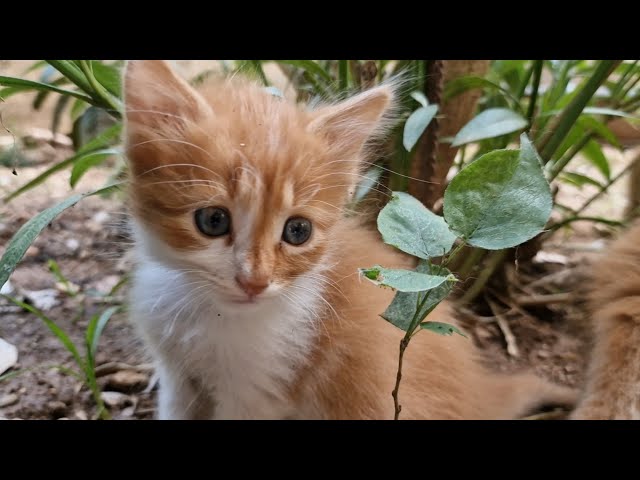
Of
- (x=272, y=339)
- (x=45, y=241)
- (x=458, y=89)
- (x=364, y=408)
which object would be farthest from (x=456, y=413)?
(x=45, y=241)

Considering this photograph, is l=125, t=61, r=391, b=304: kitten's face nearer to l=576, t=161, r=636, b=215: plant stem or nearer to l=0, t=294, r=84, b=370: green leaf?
l=0, t=294, r=84, b=370: green leaf

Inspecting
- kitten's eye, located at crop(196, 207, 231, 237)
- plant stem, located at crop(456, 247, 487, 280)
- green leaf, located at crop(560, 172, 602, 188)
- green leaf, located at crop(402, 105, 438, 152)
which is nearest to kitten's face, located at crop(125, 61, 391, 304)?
kitten's eye, located at crop(196, 207, 231, 237)

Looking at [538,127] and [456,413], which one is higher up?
[538,127]

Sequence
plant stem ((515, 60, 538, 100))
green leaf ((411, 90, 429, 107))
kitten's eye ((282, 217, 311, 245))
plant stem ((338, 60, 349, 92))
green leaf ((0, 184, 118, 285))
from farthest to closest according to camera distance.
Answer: plant stem ((515, 60, 538, 100)), plant stem ((338, 60, 349, 92)), green leaf ((411, 90, 429, 107)), kitten's eye ((282, 217, 311, 245)), green leaf ((0, 184, 118, 285))

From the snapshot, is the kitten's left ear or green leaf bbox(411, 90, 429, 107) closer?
the kitten's left ear

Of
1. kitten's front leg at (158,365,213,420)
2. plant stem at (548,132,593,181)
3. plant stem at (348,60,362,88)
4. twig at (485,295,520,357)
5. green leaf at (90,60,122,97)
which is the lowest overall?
twig at (485,295,520,357)

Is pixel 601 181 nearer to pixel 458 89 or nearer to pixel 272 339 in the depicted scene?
pixel 458 89
